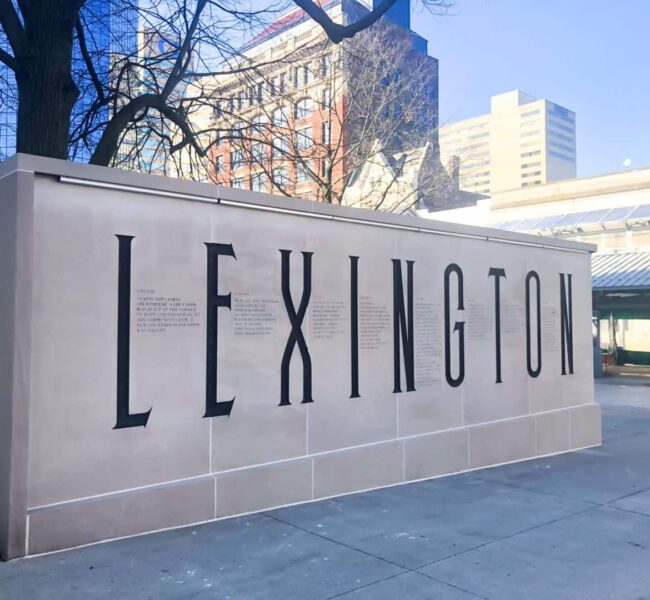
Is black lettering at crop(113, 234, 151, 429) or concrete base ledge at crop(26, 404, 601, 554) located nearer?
concrete base ledge at crop(26, 404, 601, 554)

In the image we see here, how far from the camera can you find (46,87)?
8.30 metres

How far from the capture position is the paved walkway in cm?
418

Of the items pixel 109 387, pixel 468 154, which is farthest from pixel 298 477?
pixel 468 154

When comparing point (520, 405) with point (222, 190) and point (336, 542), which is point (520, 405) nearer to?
point (336, 542)

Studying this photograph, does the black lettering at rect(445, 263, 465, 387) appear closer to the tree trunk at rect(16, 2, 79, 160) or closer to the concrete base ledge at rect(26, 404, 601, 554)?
the concrete base ledge at rect(26, 404, 601, 554)

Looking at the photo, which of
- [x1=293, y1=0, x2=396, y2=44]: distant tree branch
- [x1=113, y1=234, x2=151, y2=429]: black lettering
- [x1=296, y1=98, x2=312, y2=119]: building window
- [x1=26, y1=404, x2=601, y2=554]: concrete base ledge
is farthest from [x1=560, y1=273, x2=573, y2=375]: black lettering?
[x1=296, y1=98, x2=312, y2=119]: building window

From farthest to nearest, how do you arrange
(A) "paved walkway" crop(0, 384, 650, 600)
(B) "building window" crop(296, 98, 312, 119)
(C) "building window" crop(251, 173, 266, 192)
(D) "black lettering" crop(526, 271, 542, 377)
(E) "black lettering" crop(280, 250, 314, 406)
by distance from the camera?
1. (C) "building window" crop(251, 173, 266, 192)
2. (B) "building window" crop(296, 98, 312, 119)
3. (D) "black lettering" crop(526, 271, 542, 377)
4. (E) "black lettering" crop(280, 250, 314, 406)
5. (A) "paved walkway" crop(0, 384, 650, 600)

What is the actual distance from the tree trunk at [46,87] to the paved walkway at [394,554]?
543 centimetres

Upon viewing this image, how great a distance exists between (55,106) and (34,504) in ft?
18.0

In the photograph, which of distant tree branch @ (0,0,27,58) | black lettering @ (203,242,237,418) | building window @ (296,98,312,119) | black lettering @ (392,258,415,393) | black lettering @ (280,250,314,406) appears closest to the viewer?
black lettering @ (203,242,237,418)

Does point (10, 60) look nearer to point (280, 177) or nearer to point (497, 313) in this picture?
point (497, 313)

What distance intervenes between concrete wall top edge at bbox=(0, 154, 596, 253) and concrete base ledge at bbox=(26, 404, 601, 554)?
7.94 feet

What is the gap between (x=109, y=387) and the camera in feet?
17.0

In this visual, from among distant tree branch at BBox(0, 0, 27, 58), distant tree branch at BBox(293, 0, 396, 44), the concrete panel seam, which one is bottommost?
the concrete panel seam
